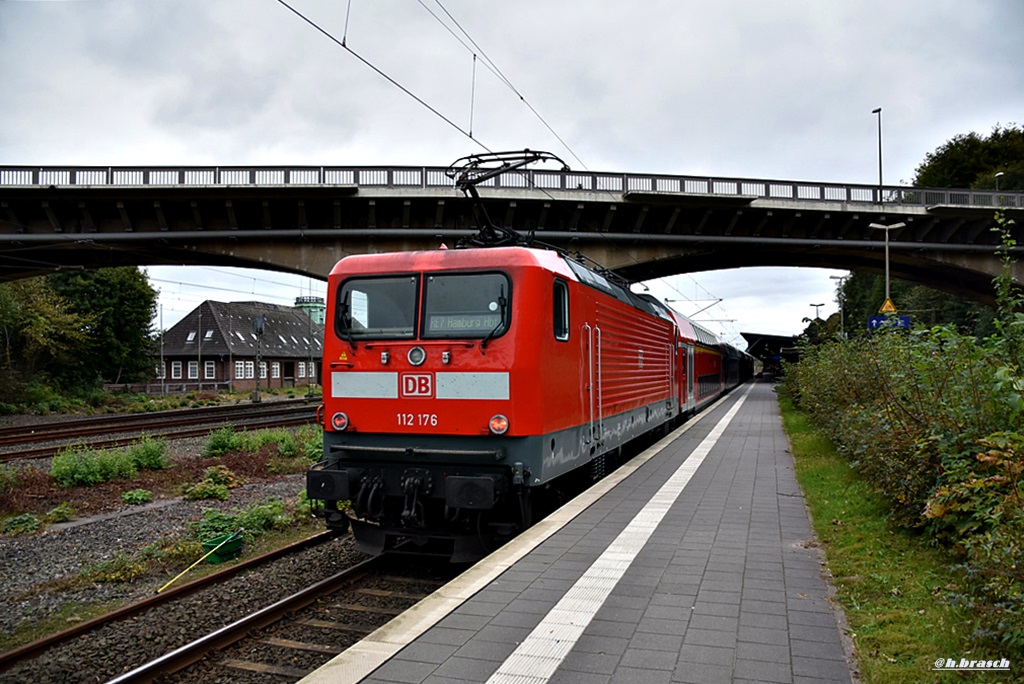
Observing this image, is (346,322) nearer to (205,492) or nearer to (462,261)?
(462,261)

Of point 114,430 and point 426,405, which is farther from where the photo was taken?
point 114,430

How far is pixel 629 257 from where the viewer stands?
2869 cm

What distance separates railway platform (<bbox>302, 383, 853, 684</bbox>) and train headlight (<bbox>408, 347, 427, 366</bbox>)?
1998 millimetres

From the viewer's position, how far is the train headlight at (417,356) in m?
7.43

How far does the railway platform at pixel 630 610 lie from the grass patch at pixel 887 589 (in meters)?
0.17

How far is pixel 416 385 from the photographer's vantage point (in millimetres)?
7418

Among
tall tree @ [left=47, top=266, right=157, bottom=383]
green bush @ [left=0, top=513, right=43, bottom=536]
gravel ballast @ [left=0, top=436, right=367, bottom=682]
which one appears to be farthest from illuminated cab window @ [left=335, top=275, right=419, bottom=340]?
tall tree @ [left=47, top=266, right=157, bottom=383]

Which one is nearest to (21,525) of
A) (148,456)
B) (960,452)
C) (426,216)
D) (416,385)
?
(148,456)

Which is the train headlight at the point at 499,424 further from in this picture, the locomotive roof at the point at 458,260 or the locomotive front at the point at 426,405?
the locomotive roof at the point at 458,260

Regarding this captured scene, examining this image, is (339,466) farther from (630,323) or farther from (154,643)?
(630,323)

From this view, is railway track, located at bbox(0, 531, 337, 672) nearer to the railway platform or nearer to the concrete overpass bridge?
the railway platform

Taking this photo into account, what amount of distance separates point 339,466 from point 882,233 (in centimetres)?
2791

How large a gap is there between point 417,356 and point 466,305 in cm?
71

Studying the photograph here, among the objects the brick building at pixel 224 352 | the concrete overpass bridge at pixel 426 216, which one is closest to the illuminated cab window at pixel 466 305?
the concrete overpass bridge at pixel 426 216
